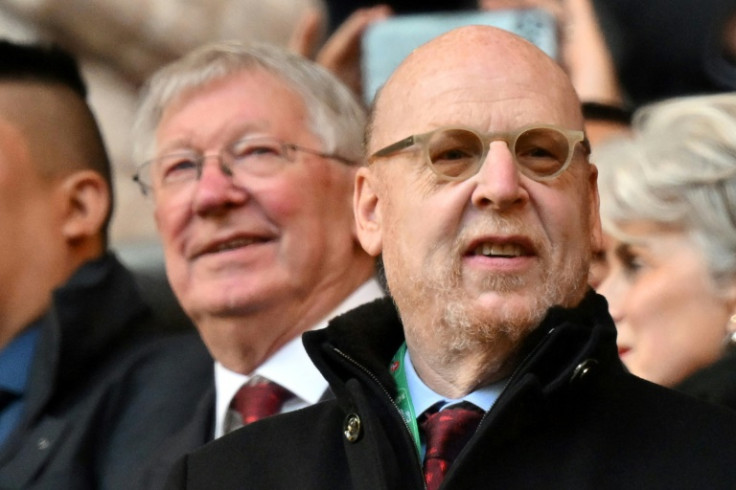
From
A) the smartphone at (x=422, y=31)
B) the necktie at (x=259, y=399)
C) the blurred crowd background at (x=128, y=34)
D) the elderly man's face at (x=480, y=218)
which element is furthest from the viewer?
the blurred crowd background at (x=128, y=34)

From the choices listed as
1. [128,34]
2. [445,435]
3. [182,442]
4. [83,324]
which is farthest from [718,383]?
[128,34]

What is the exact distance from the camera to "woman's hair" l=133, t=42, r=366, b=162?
2773mm

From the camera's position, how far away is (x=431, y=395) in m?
1.86

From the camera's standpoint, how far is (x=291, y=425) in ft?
6.28

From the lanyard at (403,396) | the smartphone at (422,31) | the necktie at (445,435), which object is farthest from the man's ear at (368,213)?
the smartphone at (422,31)

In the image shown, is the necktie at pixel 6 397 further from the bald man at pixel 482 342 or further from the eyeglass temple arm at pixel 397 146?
the eyeglass temple arm at pixel 397 146

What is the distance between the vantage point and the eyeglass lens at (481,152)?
1812 mm

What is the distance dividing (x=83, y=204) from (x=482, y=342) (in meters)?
1.59

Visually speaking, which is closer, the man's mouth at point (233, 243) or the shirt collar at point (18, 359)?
the man's mouth at point (233, 243)

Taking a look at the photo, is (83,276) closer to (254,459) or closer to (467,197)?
(254,459)

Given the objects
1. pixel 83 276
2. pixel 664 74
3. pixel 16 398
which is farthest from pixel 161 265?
pixel 664 74

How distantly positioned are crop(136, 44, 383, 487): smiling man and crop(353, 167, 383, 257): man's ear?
0.54 metres

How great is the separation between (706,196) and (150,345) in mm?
1306

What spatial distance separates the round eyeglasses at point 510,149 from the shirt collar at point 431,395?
0.97 ft
